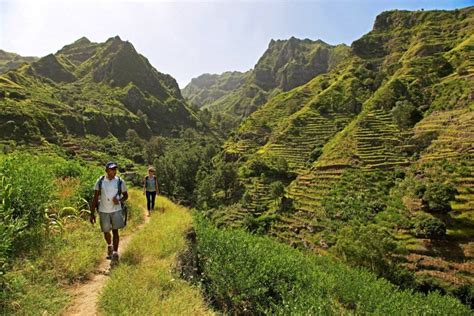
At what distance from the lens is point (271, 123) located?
10900 centimetres

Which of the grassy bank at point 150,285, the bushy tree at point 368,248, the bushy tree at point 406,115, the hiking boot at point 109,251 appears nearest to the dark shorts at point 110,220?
the hiking boot at point 109,251

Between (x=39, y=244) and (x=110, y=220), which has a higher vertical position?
(x=110, y=220)

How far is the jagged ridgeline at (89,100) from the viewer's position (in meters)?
95.0

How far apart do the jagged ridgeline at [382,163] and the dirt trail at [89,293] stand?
616 inches

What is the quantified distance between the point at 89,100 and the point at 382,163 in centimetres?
12889

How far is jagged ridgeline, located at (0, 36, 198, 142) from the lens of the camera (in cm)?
9498

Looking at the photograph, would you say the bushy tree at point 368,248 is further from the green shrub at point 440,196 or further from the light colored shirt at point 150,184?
the light colored shirt at point 150,184

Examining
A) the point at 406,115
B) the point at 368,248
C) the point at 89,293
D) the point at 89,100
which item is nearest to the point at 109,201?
the point at 89,293

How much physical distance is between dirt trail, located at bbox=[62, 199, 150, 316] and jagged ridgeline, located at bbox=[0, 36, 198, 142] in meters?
94.1

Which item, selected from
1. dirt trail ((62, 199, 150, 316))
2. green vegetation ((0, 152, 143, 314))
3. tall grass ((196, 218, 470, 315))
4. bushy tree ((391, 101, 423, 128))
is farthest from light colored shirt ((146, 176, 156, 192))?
bushy tree ((391, 101, 423, 128))

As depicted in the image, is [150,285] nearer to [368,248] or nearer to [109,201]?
[109,201]

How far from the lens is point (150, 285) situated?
6648 millimetres

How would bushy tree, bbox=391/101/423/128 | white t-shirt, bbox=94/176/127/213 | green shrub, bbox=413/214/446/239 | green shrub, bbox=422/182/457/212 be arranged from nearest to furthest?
white t-shirt, bbox=94/176/127/213
green shrub, bbox=413/214/446/239
green shrub, bbox=422/182/457/212
bushy tree, bbox=391/101/423/128

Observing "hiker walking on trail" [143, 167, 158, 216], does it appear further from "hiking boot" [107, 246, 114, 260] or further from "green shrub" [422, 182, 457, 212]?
"green shrub" [422, 182, 457, 212]
